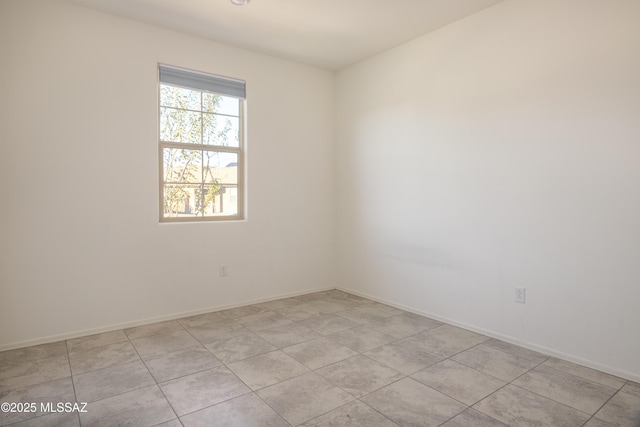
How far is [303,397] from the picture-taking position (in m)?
2.12

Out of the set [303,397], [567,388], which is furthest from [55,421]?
[567,388]

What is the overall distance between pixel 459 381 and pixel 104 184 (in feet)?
10.1

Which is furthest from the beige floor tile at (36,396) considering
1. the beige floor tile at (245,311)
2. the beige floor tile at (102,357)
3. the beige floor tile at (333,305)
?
the beige floor tile at (333,305)

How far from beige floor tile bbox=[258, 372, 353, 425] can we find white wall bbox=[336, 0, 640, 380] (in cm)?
161

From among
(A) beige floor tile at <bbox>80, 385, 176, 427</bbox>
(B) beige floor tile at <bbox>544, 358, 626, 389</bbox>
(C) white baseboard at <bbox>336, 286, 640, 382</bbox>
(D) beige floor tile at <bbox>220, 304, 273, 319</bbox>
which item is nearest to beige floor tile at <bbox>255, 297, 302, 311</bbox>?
(D) beige floor tile at <bbox>220, 304, 273, 319</bbox>

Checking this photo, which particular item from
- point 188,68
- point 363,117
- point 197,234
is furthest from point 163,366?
point 363,117

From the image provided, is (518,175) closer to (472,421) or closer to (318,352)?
(472,421)

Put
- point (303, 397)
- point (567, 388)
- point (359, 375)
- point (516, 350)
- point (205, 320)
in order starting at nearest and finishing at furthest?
point (303, 397) < point (567, 388) < point (359, 375) < point (516, 350) < point (205, 320)

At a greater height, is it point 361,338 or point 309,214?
point 309,214

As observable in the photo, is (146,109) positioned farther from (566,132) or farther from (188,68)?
(566,132)

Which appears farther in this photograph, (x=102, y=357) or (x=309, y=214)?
(x=309, y=214)

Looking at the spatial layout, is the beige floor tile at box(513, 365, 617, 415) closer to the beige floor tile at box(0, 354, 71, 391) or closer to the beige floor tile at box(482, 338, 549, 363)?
the beige floor tile at box(482, 338, 549, 363)

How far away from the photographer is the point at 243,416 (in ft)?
6.33

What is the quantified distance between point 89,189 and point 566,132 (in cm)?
367
